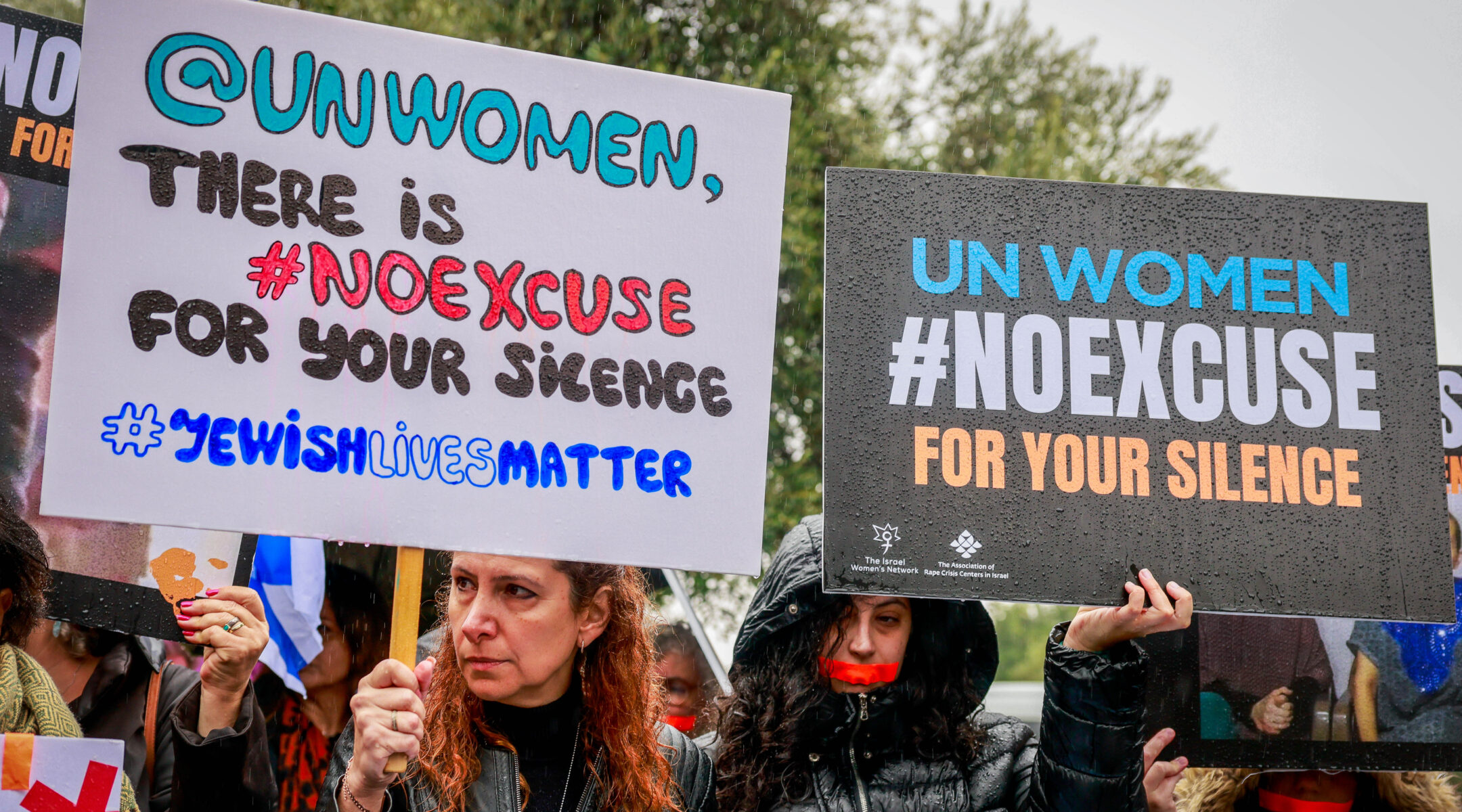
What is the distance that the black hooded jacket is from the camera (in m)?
2.55

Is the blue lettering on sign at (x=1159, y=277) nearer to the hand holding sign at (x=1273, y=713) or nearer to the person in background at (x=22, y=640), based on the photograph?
the hand holding sign at (x=1273, y=713)

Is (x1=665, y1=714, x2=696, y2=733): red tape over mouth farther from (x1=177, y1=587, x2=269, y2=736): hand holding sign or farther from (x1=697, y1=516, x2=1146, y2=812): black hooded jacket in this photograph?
(x1=177, y1=587, x2=269, y2=736): hand holding sign

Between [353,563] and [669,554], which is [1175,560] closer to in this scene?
[669,554]

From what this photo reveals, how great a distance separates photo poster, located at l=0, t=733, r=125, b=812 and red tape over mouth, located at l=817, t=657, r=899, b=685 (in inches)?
56.7

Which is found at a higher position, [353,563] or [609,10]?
[609,10]

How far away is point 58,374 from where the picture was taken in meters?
2.15

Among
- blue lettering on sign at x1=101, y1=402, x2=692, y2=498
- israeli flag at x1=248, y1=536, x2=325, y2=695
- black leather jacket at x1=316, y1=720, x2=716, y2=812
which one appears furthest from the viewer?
israeli flag at x1=248, y1=536, x2=325, y2=695

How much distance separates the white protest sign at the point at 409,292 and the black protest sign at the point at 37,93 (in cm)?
77

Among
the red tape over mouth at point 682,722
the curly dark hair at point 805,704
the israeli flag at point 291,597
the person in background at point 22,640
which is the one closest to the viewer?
the person in background at point 22,640

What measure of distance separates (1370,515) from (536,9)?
731cm

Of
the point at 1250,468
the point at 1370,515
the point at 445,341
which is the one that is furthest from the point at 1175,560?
the point at 445,341

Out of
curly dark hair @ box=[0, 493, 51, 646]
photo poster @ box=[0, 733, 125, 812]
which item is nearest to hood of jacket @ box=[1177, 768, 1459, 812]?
photo poster @ box=[0, 733, 125, 812]

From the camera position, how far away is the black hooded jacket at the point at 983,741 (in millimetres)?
2547

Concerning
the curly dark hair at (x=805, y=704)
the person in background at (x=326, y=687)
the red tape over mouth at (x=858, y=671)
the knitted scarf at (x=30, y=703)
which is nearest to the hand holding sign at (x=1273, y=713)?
the curly dark hair at (x=805, y=704)
